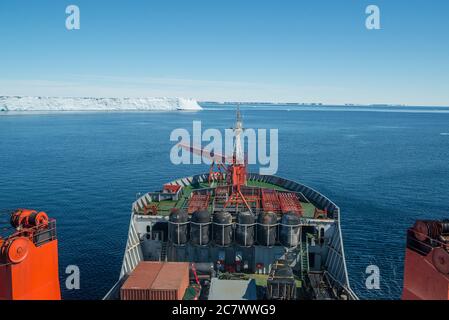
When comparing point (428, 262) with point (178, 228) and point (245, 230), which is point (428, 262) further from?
point (178, 228)

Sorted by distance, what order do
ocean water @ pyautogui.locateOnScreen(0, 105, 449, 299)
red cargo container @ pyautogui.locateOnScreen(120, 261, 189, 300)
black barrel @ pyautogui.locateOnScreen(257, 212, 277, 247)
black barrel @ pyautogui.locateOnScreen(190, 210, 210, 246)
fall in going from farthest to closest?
ocean water @ pyautogui.locateOnScreen(0, 105, 449, 299) < black barrel @ pyautogui.locateOnScreen(190, 210, 210, 246) < black barrel @ pyautogui.locateOnScreen(257, 212, 277, 247) < red cargo container @ pyautogui.locateOnScreen(120, 261, 189, 300)

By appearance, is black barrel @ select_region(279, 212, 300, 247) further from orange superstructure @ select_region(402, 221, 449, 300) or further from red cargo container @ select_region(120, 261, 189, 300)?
orange superstructure @ select_region(402, 221, 449, 300)

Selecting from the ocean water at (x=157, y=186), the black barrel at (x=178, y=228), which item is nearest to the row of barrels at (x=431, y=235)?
the black barrel at (x=178, y=228)

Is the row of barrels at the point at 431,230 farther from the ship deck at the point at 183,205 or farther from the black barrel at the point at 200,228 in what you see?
the ship deck at the point at 183,205

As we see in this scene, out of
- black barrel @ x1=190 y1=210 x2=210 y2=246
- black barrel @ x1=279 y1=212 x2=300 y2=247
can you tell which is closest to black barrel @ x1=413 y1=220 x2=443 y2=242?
black barrel @ x1=279 y1=212 x2=300 y2=247

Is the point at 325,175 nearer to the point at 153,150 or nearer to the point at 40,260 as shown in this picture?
the point at 153,150

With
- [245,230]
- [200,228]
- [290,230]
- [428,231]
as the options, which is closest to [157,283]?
[200,228]
